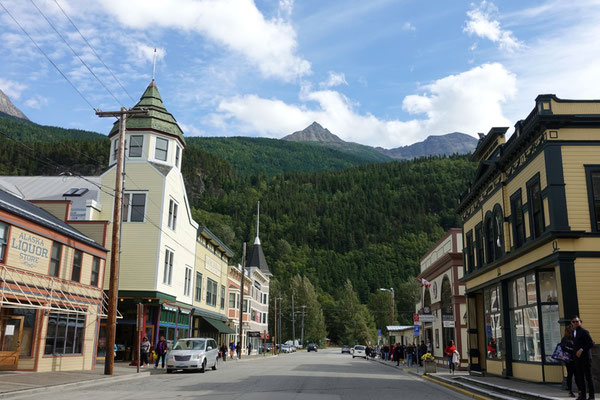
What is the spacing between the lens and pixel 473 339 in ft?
89.3

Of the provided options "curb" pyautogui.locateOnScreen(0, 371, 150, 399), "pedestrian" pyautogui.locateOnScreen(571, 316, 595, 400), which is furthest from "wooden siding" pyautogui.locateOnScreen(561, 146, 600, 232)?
"curb" pyautogui.locateOnScreen(0, 371, 150, 399)

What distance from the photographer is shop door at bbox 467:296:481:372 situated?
2684cm

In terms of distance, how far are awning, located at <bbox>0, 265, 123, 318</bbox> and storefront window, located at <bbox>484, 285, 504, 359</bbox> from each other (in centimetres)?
1779

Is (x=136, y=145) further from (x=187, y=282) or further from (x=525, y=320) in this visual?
(x=525, y=320)

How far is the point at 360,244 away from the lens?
179000 millimetres

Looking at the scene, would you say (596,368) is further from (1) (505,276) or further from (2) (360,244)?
(2) (360,244)

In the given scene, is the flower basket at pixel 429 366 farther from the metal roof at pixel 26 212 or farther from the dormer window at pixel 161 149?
the dormer window at pixel 161 149

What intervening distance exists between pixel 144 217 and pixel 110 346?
13.8 metres

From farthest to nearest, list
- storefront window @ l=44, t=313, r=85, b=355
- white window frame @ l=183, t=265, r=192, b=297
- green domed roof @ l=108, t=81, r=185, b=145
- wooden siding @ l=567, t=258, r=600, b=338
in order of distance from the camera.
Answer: white window frame @ l=183, t=265, r=192, b=297, green domed roof @ l=108, t=81, r=185, b=145, storefront window @ l=44, t=313, r=85, b=355, wooden siding @ l=567, t=258, r=600, b=338

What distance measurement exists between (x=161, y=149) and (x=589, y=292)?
2777 centimetres

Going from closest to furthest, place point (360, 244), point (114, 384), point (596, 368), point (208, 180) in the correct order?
1. point (596, 368)
2. point (114, 384)
3. point (208, 180)
4. point (360, 244)

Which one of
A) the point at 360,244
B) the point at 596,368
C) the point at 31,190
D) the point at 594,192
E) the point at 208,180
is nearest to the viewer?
the point at 596,368

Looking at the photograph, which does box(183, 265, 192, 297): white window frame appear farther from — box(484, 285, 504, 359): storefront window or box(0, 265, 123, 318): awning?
box(484, 285, 504, 359): storefront window

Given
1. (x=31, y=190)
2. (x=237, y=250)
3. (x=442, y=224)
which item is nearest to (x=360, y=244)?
(x=442, y=224)
